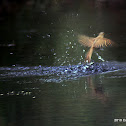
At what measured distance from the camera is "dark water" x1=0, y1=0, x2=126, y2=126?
24.4 feet

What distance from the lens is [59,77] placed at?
11641 mm

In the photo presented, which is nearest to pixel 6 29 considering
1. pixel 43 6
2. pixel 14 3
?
pixel 43 6

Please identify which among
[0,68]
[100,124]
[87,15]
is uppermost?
[87,15]

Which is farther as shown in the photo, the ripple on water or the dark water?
the ripple on water

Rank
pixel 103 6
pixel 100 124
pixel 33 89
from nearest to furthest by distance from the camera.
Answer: pixel 100 124 < pixel 33 89 < pixel 103 6

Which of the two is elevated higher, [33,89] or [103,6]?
[103,6]

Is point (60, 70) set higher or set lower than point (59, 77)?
higher

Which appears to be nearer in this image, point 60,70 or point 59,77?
point 59,77

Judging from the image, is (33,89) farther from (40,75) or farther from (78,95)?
(40,75)

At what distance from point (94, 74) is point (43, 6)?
1901 centimetres

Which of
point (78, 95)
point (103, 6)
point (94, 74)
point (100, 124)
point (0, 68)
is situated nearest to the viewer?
point (100, 124)

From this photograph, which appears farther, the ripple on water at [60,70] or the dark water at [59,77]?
the ripple on water at [60,70]

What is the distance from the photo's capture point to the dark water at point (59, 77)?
7.45 metres

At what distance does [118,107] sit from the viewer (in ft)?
25.9
